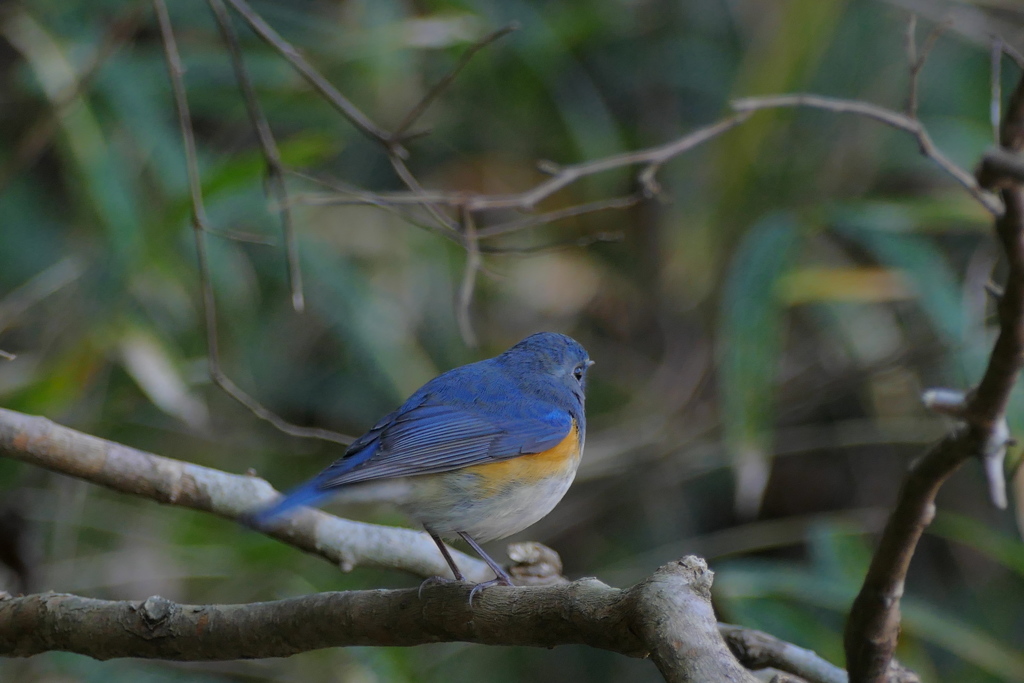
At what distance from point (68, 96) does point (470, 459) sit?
2.68 meters

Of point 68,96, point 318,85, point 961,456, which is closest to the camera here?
point 961,456

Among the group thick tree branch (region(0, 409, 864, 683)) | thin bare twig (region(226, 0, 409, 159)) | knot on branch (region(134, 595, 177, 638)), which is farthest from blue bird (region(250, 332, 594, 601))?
thin bare twig (region(226, 0, 409, 159))

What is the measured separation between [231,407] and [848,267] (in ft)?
10.4

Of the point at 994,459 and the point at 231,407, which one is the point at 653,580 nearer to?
the point at 994,459

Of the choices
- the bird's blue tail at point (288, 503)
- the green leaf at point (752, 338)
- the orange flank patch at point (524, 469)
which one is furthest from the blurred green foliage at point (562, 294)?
the bird's blue tail at point (288, 503)

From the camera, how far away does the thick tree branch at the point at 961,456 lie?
1.53 m

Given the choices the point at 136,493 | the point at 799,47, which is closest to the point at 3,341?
the point at 136,493

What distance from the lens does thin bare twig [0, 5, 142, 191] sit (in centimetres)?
388

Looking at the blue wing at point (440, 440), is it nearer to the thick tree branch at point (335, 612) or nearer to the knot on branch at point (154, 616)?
the thick tree branch at point (335, 612)

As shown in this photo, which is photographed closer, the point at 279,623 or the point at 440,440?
the point at 279,623

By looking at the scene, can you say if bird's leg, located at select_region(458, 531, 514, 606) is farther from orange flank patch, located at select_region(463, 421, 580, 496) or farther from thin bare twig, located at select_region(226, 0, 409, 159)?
thin bare twig, located at select_region(226, 0, 409, 159)

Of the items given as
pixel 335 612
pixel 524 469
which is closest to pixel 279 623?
pixel 335 612

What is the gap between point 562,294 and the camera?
17.3 ft

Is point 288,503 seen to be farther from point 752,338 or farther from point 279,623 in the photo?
point 752,338
